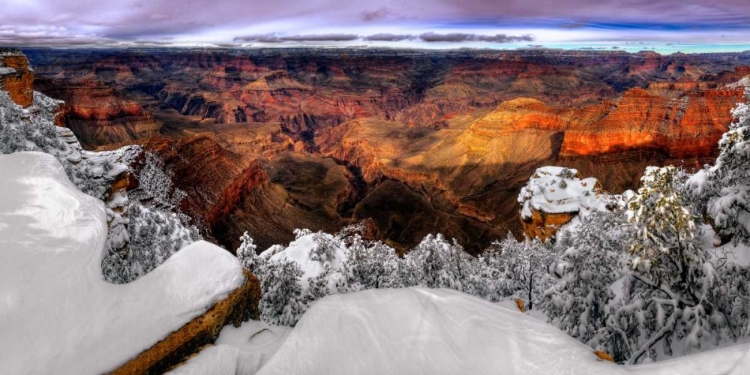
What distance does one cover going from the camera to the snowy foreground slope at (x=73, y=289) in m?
4.65

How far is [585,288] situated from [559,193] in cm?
2294

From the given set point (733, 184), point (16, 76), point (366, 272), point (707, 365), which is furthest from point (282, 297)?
point (16, 76)

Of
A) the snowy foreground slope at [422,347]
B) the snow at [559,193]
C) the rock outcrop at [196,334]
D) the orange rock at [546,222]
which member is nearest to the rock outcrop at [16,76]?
the rock outcrop at [196,334]

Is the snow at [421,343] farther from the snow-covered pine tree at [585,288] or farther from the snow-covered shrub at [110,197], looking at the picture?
the snow-covered shrub at [110,197]

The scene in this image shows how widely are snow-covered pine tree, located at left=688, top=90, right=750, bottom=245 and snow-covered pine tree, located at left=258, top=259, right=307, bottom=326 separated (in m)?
12.3

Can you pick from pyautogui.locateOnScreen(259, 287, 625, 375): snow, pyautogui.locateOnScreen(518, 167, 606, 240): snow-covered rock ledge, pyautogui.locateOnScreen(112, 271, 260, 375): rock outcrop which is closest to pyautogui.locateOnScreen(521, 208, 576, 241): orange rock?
pyautogui.locateOnScreen(518, 167, 606, 240): snow-covered rock ledge

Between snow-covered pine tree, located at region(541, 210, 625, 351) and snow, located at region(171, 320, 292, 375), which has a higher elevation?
snow, located at region(171, 320, 292, 375)

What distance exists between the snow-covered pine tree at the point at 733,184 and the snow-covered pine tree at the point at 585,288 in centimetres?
208

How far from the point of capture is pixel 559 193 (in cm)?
3164

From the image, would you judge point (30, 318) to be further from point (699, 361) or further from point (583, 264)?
point (583, 264)

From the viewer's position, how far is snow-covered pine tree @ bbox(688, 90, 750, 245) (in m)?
7.89

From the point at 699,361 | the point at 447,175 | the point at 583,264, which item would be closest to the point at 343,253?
the point at 583,264

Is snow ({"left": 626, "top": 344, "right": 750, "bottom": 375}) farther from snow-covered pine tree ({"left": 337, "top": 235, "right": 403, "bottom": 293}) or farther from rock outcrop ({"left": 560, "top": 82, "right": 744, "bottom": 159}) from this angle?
rock outcrop ({"left": 560, "top": 82, "right": 744, "bottom": 159})

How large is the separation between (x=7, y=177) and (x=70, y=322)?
4.10 metres
